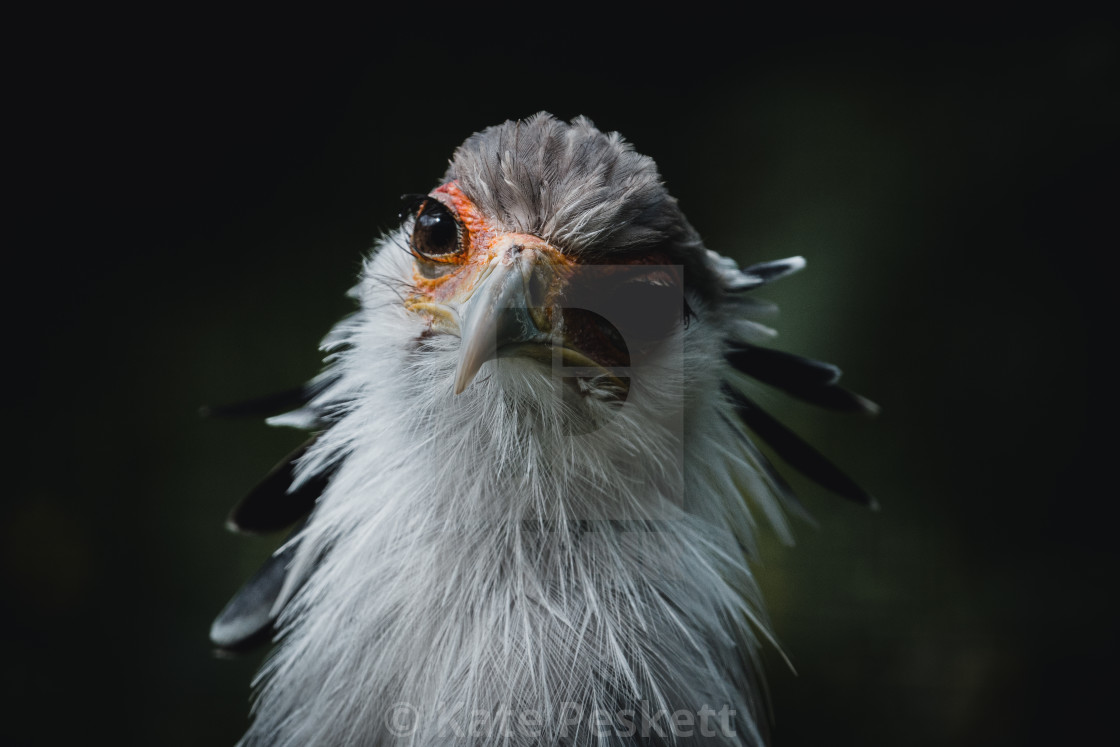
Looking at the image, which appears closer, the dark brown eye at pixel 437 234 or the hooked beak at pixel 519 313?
the hooked beak at pixel 519 313

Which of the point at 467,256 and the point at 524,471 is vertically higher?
the point at 467,256

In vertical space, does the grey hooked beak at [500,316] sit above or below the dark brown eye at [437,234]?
below

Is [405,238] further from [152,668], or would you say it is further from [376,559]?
[152,668]

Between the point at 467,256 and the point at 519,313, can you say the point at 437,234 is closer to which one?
the point at 467,256

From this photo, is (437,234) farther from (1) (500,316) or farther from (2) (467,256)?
(1) (500,316)

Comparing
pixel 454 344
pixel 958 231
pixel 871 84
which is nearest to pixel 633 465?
pixel 454 344

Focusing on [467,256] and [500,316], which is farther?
[467,256]

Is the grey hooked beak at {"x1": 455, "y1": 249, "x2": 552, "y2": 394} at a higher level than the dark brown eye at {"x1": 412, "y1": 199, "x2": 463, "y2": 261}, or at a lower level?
lower

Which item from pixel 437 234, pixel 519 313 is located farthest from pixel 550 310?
pixel 437 234
